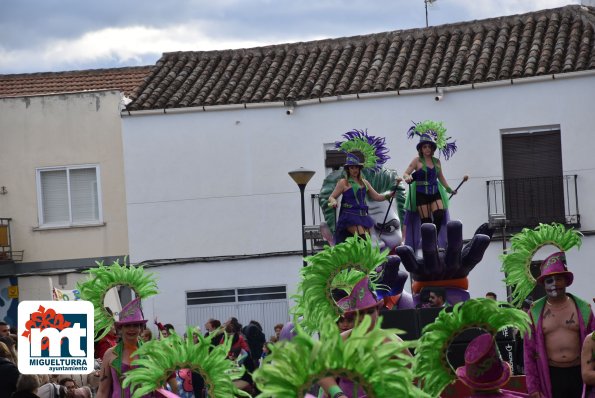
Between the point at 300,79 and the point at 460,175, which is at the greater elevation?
the point at 300,79

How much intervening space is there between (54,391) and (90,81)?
22.7 metres

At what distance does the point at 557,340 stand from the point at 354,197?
6.38m

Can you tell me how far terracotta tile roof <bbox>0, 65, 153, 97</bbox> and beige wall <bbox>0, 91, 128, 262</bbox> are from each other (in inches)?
121

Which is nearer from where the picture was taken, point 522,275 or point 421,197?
point 522,275

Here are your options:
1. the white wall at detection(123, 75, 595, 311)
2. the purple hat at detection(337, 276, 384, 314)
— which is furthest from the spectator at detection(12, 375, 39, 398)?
the white wall at detection(123, 75, 595, 311)

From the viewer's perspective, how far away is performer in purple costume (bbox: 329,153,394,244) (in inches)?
658

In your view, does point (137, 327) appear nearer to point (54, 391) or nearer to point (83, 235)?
point (54, 391)

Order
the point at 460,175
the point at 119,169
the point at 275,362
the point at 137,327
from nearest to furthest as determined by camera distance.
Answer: the point at 275,362 → the point at 137,327 → the point at 460,175 → the point at 119,169

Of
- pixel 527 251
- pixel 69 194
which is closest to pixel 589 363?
pixel 527 251

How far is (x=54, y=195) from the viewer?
3183cm

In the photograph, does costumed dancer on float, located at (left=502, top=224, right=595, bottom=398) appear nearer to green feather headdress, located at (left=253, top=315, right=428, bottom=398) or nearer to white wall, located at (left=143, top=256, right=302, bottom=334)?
green feather headdress, located at (left=253, top=315, right=428, bottom=398)

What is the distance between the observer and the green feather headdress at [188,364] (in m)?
9.17

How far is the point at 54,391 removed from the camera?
13195 mm

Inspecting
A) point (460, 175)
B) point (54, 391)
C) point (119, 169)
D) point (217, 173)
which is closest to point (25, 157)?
point (119, 169)
